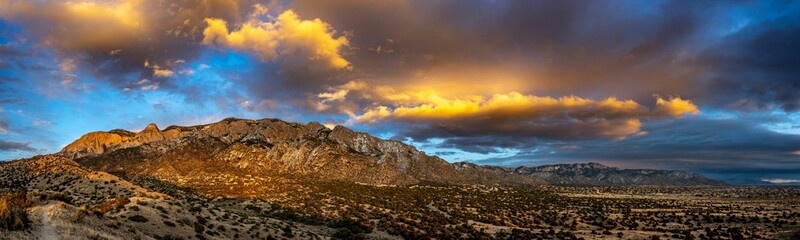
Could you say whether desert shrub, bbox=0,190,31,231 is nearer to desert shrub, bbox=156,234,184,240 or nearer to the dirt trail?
the dirt trail

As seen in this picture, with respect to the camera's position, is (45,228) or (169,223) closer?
(45,228)

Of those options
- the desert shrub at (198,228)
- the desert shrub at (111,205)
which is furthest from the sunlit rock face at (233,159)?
the desert shrub at (111,205)

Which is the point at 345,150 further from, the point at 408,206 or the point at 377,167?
the point at 408,206

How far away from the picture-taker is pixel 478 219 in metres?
79.7

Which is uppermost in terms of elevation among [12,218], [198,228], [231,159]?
[231,159]

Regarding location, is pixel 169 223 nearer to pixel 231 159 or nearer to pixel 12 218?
pixel 12 218

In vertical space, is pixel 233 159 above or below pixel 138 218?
above

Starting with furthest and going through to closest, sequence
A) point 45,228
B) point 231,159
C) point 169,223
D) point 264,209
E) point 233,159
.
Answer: point 233,159, point 231,159, point 264,209, point 169,223, point 45,228

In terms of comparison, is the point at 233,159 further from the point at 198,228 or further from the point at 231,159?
the point at 198,228

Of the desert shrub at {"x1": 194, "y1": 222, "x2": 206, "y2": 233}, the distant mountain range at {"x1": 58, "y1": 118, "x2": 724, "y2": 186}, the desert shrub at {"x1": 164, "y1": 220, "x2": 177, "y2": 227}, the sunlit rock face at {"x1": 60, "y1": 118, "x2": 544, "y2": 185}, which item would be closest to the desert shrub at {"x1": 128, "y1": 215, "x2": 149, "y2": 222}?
the desert shrub at {"x1": 164, "y1": 220, "x2": 177, "y2": 227}

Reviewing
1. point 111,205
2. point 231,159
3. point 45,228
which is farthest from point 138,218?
point 231,159

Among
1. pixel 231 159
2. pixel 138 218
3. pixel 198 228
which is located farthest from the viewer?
pixel 231 159

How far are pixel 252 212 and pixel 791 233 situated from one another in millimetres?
79501

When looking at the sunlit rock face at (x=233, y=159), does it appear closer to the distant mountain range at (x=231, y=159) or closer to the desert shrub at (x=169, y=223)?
the distant mountain range at (x=231, y=159)
